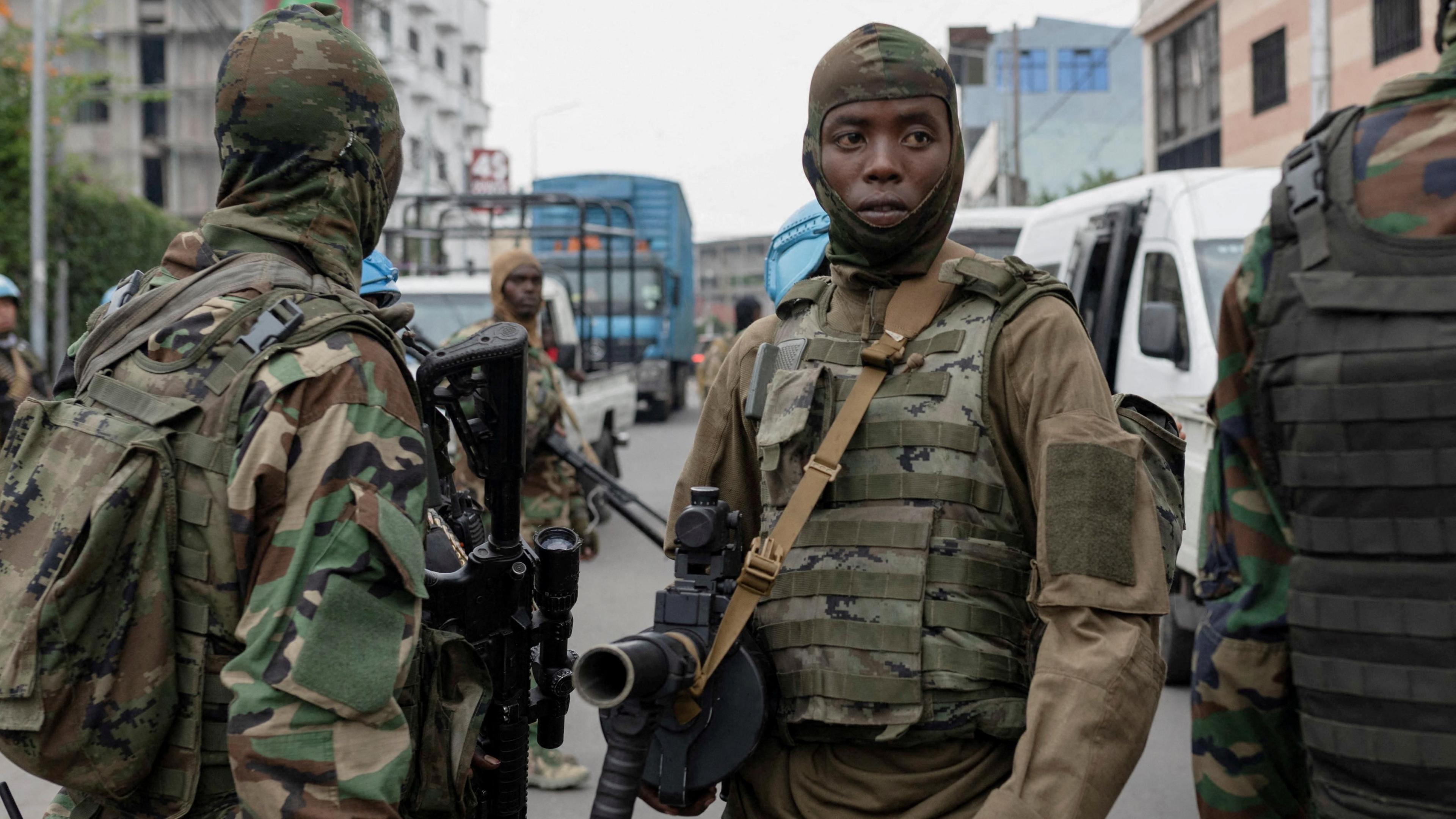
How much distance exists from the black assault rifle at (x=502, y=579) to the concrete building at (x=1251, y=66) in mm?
13396

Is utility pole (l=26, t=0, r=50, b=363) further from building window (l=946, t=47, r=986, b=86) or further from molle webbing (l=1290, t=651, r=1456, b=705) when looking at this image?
building window (l=946, t=47, r=986, b=86)

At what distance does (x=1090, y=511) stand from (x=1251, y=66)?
24.4 metres

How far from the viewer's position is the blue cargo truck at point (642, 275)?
1989 centimetres

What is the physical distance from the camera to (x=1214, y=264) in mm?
7238

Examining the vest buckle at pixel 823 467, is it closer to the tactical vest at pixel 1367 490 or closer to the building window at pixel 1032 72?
the tactical vest at pixel 1367 490

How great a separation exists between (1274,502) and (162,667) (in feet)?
5.16

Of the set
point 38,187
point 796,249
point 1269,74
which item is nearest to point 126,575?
point 796,249

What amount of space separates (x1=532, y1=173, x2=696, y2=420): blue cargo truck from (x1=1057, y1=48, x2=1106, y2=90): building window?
28.8m

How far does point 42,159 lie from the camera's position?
1474cm

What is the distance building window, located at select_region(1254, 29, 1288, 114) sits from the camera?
2264 cm

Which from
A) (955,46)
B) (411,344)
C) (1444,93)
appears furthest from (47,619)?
(955,46)

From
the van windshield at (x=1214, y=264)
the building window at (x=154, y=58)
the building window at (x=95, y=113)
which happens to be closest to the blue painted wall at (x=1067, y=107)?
the building window at (x=154, y=58)

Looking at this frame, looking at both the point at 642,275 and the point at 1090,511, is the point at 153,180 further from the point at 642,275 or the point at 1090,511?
the point at 1090,511

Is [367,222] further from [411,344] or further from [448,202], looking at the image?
[448,202]
